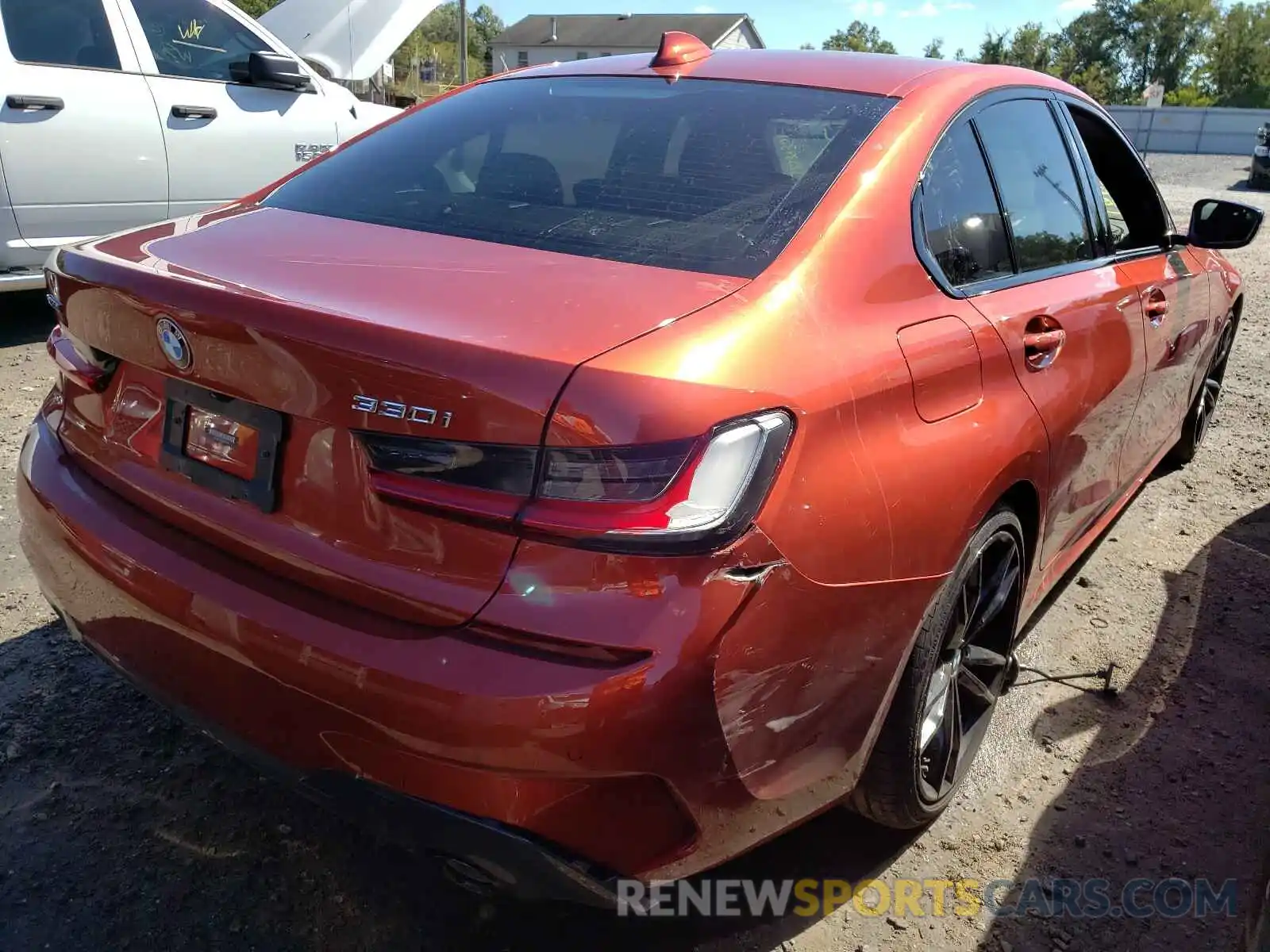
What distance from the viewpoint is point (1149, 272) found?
3.20 metres

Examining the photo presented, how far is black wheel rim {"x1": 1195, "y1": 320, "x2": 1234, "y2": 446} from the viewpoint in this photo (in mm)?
4645

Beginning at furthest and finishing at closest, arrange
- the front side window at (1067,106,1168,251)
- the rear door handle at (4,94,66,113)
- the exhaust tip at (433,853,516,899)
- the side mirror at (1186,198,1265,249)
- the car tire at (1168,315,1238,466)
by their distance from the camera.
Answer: the rear door handle at (4,94,66,113) < the car tire at (1168,315,1238,466) < the side mirror at (1186,198,1265,249) < the front side window at (1067,106,1168,251) < the exhaust tip at (433,853,516,899)

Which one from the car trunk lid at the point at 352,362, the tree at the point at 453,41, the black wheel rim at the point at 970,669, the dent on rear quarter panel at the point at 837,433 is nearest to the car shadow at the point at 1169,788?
the black wheel rim at the point at 970,669

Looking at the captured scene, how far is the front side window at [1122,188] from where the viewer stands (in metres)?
3.25

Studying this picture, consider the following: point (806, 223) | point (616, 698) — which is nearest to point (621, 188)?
point (806, 223)

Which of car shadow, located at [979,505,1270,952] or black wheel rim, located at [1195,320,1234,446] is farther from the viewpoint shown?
black wheel rim, located at [1195,320,1234,446]

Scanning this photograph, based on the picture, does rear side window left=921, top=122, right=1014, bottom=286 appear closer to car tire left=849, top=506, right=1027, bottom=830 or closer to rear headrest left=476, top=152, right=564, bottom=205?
car tire left=849, top=506, right=1027, bottom=830

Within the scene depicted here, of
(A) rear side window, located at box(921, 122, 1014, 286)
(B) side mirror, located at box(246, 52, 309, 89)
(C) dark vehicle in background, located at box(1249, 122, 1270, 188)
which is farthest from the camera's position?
(C) dark vehicle in background, located at box(1249, 122, 1270, 188)

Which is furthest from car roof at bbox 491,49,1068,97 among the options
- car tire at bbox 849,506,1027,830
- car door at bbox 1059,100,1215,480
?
car tire at bbox 849,506,1027,830

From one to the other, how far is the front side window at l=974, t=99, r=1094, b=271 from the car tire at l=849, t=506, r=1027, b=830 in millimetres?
762

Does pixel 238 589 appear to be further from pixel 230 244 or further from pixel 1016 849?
pixel 1016 849

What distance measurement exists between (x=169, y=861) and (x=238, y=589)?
2.70 feet

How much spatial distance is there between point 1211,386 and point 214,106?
5418mm

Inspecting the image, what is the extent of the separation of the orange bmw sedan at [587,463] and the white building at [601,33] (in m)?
61.2
